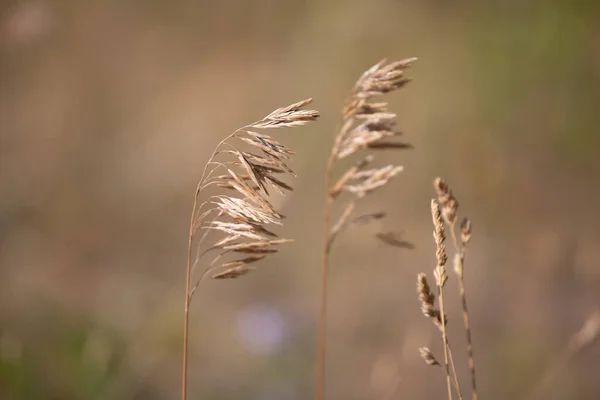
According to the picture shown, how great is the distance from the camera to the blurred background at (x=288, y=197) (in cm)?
89

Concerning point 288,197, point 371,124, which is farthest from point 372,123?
point 288,197

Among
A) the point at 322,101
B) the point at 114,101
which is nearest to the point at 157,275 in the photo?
the point at 114,101

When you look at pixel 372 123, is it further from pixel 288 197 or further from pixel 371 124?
pixel 288 197

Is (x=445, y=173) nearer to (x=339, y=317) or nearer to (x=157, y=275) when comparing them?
(x=339, y=317)

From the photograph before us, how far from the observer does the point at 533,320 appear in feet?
2.89

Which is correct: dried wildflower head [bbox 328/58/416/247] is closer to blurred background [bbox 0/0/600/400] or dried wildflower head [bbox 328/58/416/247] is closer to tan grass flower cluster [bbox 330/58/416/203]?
tan grass flower cluster [bbox 330/58/416/203]

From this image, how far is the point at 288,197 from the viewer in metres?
0.92

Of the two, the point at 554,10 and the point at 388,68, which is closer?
the point at 388,68

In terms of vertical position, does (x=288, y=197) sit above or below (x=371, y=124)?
below

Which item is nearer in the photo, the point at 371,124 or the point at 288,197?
the point at 371,124

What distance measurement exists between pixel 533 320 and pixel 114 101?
2.69 feet

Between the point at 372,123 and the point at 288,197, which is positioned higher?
the point at 372,123

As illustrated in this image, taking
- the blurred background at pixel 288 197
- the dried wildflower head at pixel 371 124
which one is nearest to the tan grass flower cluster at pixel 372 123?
the dried wildflower head at pixel 371 124

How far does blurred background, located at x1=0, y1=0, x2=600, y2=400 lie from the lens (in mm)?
891
